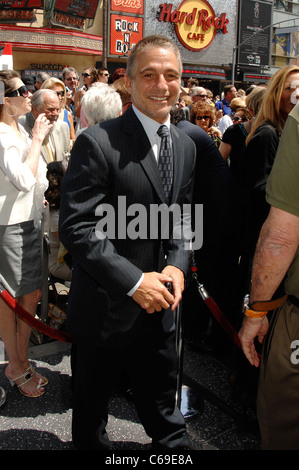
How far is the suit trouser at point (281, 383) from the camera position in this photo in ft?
5.04

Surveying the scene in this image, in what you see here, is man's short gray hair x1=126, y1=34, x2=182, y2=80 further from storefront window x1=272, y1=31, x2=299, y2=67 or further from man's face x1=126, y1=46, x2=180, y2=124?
storefront window x1=272, y1=31, x2=299, y2=67

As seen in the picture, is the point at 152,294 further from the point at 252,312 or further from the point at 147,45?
the point at 147,45

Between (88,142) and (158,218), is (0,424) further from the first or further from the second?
(88,142)

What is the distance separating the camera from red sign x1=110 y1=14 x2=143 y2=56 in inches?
950

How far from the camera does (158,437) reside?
2.07 meters

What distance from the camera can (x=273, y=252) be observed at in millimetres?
1527

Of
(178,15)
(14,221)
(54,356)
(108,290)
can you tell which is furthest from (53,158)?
(178,15)

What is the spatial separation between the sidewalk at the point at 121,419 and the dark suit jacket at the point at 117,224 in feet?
3.10

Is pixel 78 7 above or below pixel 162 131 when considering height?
above

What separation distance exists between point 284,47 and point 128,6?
1646 centimetres

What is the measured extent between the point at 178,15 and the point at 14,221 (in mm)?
28272

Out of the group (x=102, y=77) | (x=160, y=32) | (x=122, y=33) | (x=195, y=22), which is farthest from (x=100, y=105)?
(x=195, y=22)

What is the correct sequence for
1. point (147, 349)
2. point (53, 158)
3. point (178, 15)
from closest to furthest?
point (147, 349)
point (53, 158)
point (178, 15)

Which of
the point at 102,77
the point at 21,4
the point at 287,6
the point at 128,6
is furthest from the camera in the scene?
the point at 287,6
